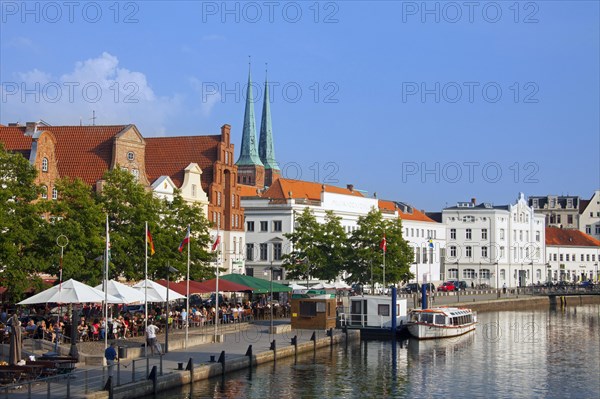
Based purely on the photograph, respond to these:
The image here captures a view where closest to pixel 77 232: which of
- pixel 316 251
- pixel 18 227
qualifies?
pixel 18 227

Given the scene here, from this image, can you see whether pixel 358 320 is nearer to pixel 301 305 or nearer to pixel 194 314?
pixel 301 305

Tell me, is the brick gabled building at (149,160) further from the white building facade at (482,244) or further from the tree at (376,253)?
the white building facade at (482,244)

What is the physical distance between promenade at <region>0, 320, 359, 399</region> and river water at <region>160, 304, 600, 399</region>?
2.06 ft

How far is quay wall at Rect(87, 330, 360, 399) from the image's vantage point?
116ft

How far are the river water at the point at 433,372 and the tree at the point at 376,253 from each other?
21.3 metres

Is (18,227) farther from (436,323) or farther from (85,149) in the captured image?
(436,323)

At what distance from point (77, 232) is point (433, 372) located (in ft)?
72.5

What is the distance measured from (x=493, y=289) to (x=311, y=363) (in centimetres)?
9410

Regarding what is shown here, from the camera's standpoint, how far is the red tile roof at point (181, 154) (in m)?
91.2

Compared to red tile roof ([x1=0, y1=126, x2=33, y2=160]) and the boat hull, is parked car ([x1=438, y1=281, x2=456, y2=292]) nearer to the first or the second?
the boat hull

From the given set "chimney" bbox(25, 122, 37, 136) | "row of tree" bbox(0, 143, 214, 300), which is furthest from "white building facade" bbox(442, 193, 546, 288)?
"chimney" bbox(25, 122, 37, 136)

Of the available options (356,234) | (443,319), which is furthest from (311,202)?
(443,319)

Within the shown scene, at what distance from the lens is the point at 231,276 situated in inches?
2682

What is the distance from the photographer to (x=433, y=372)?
50781 millimetres
